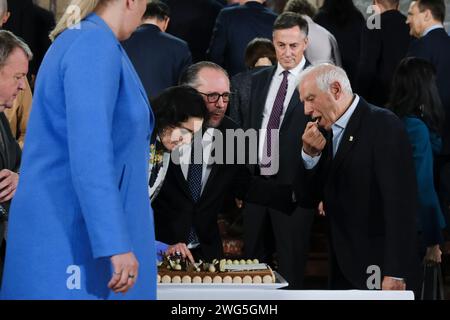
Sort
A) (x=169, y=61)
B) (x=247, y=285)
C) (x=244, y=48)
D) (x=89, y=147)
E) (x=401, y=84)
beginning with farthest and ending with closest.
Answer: (x=244, y=48) < (x=169, y=61) < (x=401, y=84) < (x=247, y=285) < (x=89, y=147)

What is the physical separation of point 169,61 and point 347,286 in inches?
90.8

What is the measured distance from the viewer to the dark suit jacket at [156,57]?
6.19 meters

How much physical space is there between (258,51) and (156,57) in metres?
0.64

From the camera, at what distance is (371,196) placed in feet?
13.7

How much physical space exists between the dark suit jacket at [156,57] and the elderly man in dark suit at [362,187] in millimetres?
1970

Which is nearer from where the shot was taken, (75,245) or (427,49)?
(75,245)

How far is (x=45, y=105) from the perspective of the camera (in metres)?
2.58

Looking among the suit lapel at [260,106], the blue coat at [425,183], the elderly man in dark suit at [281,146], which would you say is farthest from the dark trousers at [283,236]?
the blue coat at [425,183]

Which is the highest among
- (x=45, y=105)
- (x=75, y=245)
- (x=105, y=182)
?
(x=45, y=105)

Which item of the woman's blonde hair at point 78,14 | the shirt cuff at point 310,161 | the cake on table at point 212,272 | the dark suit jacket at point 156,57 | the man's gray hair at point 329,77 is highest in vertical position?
the dark suit jacket at point 156,57

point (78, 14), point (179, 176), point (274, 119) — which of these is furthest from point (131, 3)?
point (274, 119)

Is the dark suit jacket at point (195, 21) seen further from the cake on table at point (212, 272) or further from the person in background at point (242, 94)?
the cake on table at point (212, 272)
